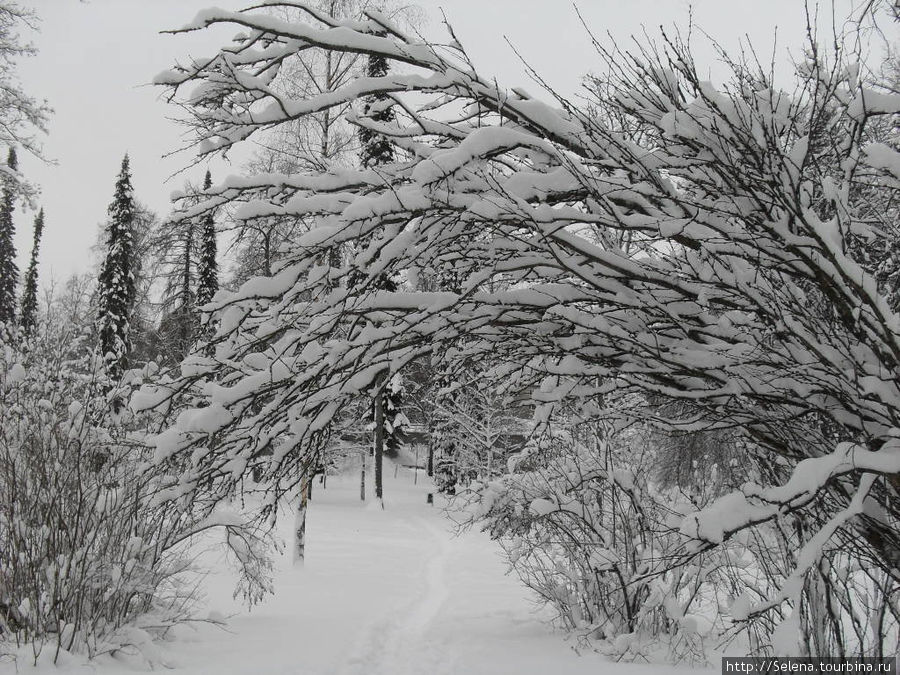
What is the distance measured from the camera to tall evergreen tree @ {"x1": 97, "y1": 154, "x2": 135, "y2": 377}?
26.7 meters

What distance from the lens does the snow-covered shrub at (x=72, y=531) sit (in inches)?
203

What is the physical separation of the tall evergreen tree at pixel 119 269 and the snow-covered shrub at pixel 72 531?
73.9ft

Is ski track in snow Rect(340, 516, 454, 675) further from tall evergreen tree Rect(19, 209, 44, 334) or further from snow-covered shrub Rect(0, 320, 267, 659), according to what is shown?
tall evergreen tree Rect(19, 209, 44, 334)

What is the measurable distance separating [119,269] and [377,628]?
80.0 ft

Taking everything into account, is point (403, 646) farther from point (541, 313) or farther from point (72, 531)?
point (541, 313)

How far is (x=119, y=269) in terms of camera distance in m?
27.5

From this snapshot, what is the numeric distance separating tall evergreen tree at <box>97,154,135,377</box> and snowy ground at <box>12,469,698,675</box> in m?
16.2

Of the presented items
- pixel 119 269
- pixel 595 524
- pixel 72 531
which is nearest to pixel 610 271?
pixel 595 524

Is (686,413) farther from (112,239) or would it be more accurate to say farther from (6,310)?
(6,310)

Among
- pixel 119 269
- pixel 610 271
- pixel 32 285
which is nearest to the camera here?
pixel 610 271

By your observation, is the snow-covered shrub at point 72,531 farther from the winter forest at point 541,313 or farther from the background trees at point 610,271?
the background trees at point 610,271

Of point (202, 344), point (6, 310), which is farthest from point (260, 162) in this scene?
point (6, 310)

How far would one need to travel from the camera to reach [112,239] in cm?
2795

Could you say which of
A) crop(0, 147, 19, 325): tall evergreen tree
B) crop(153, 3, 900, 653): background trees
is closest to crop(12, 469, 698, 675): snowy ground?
crop(153, 3, 900, 653): background trees
